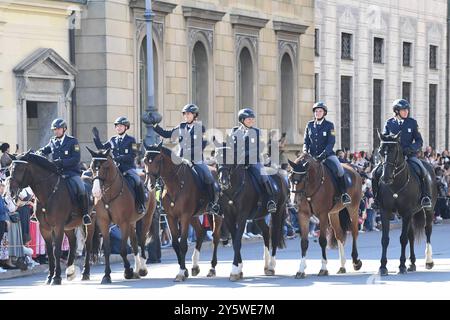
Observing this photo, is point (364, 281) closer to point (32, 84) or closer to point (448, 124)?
point (32, 84)

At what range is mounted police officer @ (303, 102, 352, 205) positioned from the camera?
2428cm

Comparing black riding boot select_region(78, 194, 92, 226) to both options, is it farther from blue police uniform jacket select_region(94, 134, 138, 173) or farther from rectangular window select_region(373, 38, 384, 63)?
rectangular window select_region(373, 38, 384, 63)

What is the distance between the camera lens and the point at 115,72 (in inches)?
1453

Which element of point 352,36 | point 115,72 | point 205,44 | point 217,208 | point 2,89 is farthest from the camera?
point 352,36

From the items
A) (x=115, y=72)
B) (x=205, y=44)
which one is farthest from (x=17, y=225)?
(x=205, y=44)

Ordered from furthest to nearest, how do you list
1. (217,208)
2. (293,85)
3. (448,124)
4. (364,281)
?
1. (448,124)
2. (293,85)
3. (217,208)
4. (364,281)

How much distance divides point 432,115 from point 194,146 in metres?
37.6

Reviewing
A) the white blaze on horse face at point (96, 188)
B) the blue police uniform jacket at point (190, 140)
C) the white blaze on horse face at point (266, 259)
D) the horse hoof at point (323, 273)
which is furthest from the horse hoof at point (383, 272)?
the white blaze on horse face at point (96, 188)

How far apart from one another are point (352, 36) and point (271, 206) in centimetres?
2918

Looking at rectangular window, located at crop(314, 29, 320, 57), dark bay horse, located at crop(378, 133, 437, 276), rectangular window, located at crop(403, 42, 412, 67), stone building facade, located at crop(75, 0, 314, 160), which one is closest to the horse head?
dark bay horse, located at crop(378, 133, 437, 276)

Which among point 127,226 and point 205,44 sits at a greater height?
point 205,44

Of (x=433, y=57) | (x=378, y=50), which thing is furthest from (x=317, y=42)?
(x=433, y=57)

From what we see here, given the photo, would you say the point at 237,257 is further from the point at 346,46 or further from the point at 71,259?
the point at 346,46

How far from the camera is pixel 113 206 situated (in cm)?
2380
